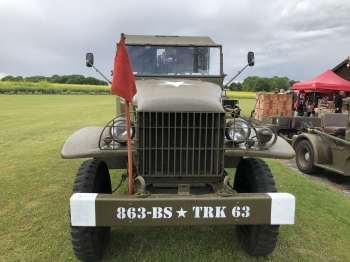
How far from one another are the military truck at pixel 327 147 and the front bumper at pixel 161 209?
3.84m

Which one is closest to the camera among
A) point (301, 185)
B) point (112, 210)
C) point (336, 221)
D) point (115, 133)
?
point (112, 210)

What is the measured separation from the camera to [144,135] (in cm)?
276

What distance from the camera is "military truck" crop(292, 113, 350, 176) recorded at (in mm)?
5734

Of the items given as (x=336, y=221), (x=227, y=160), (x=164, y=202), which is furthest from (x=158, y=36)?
(x=336, y=221)

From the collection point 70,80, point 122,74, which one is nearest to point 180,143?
point 122,74

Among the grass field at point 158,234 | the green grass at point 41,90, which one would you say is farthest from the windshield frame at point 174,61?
the green grass at point 41,90

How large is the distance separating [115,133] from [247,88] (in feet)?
203

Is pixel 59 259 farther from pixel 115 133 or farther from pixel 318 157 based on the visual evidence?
pixel 318 157

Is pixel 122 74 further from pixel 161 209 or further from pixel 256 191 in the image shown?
pixel 256 191

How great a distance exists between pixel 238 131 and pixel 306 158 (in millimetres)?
4409

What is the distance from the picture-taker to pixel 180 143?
109 inches

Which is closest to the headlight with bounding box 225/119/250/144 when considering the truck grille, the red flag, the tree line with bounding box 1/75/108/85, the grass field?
the truck grille

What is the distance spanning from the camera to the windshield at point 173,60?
439cm

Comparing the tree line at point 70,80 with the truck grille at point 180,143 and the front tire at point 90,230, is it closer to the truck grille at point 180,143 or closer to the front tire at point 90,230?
the front tire at point 90,230
